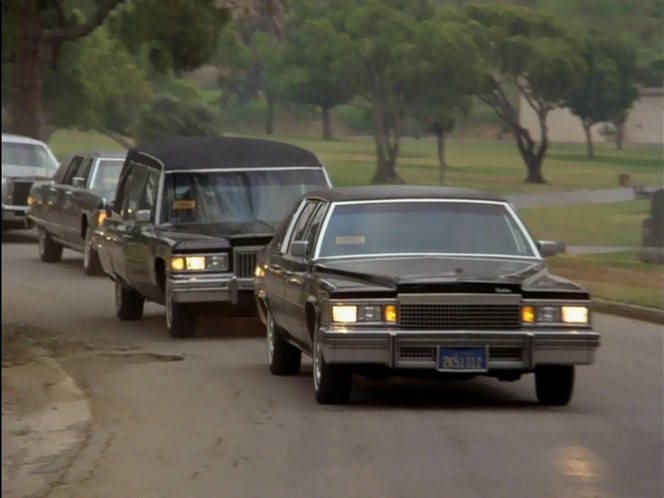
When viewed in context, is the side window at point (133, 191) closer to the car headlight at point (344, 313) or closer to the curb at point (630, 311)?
the curb at point (630, 311)

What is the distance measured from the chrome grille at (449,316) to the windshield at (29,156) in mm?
22573

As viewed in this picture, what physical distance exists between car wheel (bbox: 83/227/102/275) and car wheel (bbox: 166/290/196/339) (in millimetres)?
8344

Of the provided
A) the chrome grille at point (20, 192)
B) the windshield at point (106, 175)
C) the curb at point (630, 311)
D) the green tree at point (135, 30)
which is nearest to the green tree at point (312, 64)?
the green tree at point (135, 30)

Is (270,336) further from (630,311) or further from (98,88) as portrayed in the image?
(98,88)

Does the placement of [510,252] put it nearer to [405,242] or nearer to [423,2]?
[405,242]

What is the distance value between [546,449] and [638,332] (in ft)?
32.4

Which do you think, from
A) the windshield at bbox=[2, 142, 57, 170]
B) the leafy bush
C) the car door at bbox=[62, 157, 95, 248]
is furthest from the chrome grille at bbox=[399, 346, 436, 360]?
the leafy bush

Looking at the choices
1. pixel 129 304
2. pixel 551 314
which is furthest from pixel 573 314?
pixel 129 304

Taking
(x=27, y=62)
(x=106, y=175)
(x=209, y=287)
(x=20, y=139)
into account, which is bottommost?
(x=20, y=139)

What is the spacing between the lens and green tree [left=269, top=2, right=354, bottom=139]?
49031 mm

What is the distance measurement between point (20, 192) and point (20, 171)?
4.30 feet

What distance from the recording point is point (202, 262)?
17.1m

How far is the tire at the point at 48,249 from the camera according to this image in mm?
28953

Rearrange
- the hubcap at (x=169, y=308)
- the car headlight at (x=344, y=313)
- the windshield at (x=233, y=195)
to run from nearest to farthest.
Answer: the car headlight at (x=344, y=313) < the hubcap at (x=169, y=308) < the windshield at (x=233, y=195)
